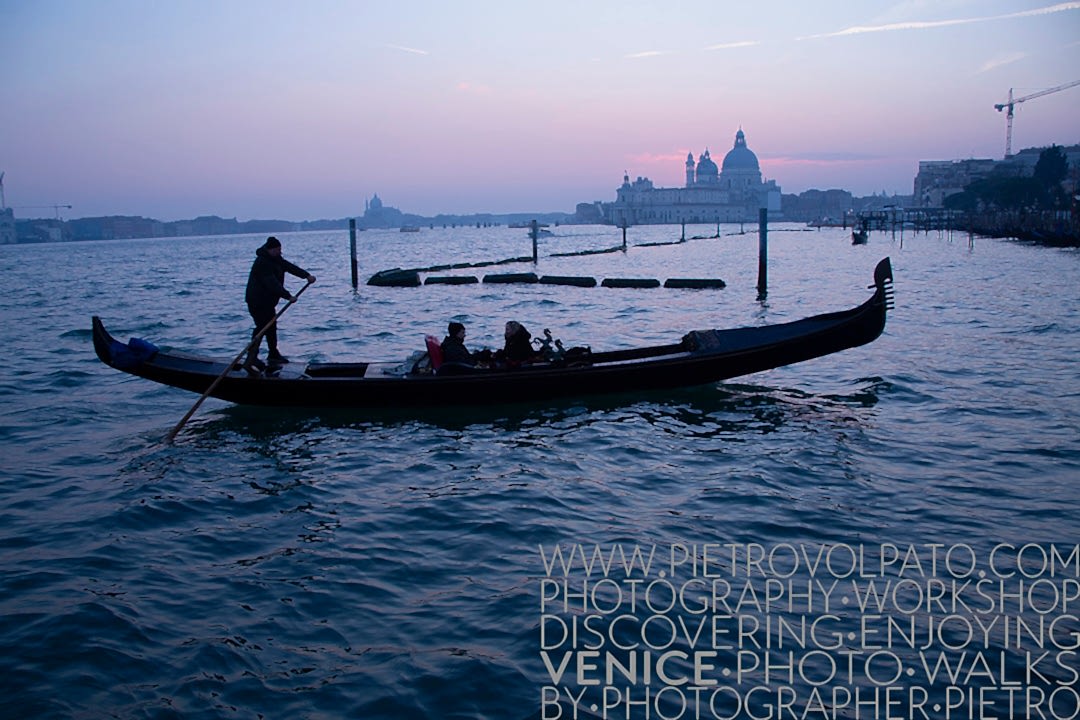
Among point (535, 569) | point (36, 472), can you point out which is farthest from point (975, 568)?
point (36, 472)

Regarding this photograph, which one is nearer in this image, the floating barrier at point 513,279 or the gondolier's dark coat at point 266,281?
the gondolier's dark coat at point 266,281

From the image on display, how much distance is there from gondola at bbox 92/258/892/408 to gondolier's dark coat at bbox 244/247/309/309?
834 millimetres

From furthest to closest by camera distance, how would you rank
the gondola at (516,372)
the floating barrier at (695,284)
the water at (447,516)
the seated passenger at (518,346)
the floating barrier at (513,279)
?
the floating barrier at (513,279), the floating barrier at (695,284), the seated passenger at (518,346), the gondola at (516,372), the water at (447,516)

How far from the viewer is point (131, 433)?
9414mm

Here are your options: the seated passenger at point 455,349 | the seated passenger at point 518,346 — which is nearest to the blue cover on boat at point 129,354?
the seated passenger at point 455,349

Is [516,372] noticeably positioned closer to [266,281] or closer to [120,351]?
[266,281]

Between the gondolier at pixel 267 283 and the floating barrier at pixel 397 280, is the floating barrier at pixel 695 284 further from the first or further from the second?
the gondolier at pixel 267 283

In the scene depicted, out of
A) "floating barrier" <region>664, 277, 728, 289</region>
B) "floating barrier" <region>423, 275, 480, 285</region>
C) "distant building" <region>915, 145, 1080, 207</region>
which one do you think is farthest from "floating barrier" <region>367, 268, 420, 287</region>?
"distant building" <region>915, 145, 1080, 207</region>

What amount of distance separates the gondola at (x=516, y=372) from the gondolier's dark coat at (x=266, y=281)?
0.83 metres

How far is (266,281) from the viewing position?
991 cm

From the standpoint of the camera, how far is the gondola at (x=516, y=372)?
9.36 meters

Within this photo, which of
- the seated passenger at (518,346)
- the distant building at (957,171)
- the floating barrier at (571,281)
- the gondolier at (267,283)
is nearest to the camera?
the seated passenger at (518,346)

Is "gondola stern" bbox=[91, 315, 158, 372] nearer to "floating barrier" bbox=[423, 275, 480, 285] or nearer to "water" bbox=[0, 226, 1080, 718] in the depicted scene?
"water" bbox=[0, 226, 1080, 718]

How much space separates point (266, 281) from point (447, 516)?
4.68 meters
